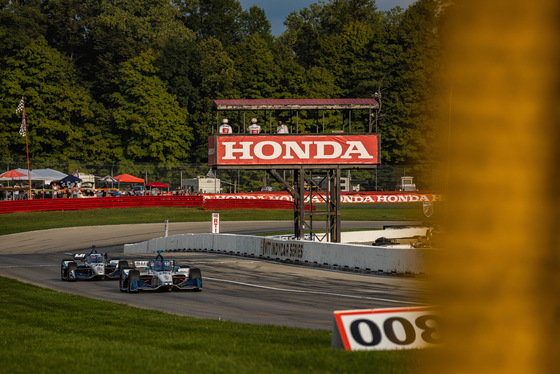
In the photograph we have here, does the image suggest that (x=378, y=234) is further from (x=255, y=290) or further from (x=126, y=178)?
(x=126, y=178)

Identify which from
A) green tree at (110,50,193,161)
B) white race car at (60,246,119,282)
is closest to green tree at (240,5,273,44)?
green tree at (110,50,193,161)

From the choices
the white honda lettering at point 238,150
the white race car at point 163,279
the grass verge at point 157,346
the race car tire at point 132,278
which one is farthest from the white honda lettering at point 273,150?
the grass verge at point 157,346

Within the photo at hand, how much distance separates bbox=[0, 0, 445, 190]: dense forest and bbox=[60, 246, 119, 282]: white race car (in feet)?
179

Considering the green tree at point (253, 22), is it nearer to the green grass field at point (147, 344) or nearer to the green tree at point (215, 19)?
the green tree at point (215, 19)

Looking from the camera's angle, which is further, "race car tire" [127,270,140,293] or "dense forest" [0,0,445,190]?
"dense forest" [0,0,445,190]

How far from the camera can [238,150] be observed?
3344 cm

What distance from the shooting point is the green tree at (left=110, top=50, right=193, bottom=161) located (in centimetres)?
8750

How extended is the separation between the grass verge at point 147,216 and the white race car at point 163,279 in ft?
98.4

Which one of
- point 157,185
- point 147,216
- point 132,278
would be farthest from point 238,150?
point 157,185

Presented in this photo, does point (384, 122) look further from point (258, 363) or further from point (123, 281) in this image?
point (258, 363)

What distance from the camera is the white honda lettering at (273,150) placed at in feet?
109

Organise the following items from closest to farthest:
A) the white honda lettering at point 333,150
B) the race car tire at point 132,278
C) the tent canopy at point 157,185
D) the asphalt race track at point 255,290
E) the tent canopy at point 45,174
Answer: the asphalt race track at point 255,290, the race car tire at point 132,278, the white honda lettering at point 333,150, the tent canopy at point 45,174, the tent canopy at point 157,185

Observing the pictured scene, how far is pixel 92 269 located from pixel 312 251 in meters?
8.15

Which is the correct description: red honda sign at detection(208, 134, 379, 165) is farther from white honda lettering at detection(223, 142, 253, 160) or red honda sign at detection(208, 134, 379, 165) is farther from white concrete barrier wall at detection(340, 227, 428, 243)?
white concrete barrier wall at detection(340, 227, 428, 243)
